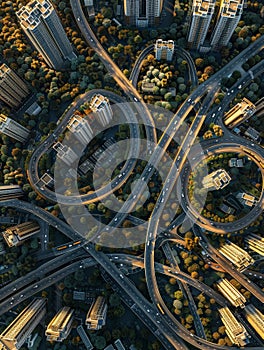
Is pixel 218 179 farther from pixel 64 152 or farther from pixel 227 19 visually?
pixel 227 19

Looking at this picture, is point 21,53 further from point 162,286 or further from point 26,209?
point 162,286

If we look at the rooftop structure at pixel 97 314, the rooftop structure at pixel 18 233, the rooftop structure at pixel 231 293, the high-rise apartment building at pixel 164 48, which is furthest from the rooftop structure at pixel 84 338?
the high-rise apartment building at pixel 164 48

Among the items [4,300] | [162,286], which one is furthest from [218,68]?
[4,300]

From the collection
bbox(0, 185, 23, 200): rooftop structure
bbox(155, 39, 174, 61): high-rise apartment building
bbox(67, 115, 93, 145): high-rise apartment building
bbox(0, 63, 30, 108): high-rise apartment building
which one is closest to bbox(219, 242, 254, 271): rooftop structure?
bbox(67, 115, 93, 145): high-rise apartment building

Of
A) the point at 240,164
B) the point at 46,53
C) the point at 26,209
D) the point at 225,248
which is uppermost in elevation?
the point at 46,53

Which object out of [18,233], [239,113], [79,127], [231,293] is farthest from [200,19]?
[18,233]

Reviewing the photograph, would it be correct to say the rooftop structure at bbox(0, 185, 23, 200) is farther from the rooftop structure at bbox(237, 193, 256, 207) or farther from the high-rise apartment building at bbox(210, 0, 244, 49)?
the high-rise apartment building at bbox(210, 0, 244, 49)
